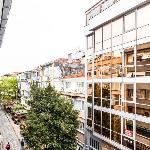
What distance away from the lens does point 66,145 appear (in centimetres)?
2894

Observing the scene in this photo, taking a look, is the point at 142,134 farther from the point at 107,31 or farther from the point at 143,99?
the point at 107,31

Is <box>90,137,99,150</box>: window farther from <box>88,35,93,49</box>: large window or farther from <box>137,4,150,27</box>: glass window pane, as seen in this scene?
<box>137,4,150,27</box>: glass window pane

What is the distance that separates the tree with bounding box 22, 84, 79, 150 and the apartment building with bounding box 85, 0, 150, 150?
2.36 m

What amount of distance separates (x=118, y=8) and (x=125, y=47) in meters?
2.87

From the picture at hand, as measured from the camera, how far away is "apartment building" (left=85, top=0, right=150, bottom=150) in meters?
21.5

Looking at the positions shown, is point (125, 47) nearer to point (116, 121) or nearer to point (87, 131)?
point (116, 121)

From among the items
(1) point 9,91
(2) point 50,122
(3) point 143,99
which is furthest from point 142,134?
(1) point 9,91

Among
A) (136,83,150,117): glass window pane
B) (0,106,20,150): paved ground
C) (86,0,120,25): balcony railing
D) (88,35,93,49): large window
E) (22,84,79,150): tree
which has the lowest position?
(0,106,20,150): paved ground

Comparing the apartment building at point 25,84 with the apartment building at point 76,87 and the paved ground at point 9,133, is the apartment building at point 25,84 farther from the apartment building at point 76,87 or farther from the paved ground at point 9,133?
the apartment building at point 76,87

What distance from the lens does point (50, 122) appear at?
28.5 meters

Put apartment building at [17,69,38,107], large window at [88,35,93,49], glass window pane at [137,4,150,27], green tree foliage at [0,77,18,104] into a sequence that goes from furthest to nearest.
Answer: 1. green tree foliage at [0,77,18,104]
2. apartment building at [17,69,38,107]
3. large window at [88,35,93,49]
4. glass window pane at [137,4,150,27]

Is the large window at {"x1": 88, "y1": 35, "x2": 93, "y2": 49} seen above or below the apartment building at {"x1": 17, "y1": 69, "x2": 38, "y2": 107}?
above

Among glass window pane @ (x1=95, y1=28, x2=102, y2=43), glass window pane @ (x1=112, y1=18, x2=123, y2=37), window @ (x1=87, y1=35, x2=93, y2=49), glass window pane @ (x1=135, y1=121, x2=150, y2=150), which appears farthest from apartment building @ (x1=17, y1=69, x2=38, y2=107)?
glass window pane @ (x1=135, y1=121, x2=150, y2=150)

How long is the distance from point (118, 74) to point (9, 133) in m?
36.5
